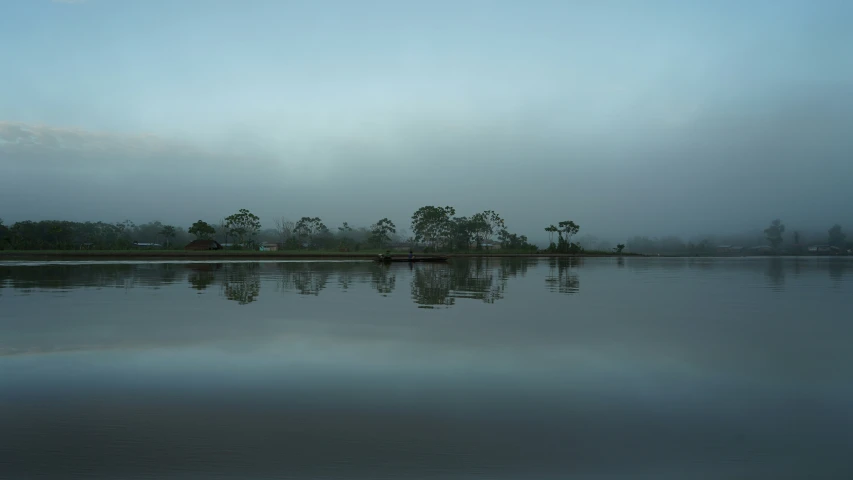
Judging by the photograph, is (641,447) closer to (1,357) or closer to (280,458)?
(280,458)

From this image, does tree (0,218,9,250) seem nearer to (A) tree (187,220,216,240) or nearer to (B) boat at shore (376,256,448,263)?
(A) tree (187,220,216,240)

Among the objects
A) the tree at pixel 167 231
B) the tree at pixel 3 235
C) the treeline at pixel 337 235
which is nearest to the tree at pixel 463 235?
the treeline at pixel 337 235

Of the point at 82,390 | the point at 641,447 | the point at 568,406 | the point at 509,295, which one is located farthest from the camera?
the point at 509,295

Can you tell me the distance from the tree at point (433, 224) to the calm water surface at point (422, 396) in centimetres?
7760

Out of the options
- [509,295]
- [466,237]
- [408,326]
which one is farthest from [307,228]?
[408,326]

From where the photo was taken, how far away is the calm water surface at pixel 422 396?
4250 millimetres

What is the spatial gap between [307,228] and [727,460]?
89781 mm

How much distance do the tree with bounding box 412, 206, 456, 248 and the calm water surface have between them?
7760 centimetres

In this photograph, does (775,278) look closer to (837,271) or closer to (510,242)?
(837,271)

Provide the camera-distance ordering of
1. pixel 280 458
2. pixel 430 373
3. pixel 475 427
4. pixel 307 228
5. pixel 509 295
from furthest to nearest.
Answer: pixel 307 228, pixel 509 295, pixel 430 373, pixel 475 427, pixel 280 458

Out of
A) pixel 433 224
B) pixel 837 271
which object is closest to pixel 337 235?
pixel 433 224

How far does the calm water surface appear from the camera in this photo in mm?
4250

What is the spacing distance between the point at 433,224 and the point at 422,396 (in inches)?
3339

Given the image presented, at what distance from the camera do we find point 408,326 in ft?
36.4
